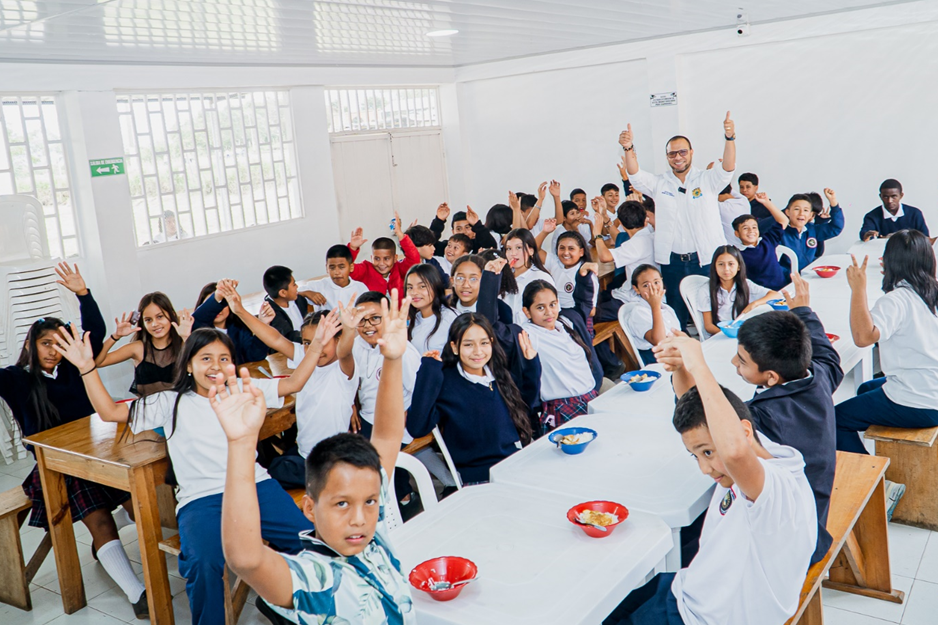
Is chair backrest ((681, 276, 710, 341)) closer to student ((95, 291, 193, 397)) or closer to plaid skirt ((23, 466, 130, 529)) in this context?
student ((95, 291, 193, 397))

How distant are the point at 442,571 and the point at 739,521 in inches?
33.7

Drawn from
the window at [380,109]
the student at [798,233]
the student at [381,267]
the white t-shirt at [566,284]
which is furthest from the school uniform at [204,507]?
the window at [380,109]

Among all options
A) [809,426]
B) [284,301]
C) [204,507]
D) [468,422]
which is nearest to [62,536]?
[204,507]

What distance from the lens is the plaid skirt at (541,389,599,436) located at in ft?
13.9

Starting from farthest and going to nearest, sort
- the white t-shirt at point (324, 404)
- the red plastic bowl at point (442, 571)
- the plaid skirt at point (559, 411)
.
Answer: the plaid skirt at point (559, 411) < the white t-shirt at point (324, 404) < the red plastic bowl at point (442, 571)

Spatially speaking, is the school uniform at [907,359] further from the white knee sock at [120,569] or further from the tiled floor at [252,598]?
the white knee sock at [120,569]

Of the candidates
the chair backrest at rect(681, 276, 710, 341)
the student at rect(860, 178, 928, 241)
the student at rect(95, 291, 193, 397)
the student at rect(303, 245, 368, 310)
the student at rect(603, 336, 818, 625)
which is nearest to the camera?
the student at rect(603, 336, 818, 625)

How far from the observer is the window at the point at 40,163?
22.3ft

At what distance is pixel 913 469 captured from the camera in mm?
3928

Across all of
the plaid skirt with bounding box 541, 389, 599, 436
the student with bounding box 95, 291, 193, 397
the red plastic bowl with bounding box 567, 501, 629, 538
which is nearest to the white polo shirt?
the plaid skirt with bounding box 541, 389, 599, 436

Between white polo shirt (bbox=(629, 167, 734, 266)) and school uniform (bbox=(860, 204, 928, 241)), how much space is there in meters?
2.34

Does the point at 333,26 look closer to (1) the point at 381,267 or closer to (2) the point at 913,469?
(1) the point at 381,267

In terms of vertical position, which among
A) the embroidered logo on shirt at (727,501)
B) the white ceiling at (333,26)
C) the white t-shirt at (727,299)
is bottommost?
the white t-shirt at (727,299)

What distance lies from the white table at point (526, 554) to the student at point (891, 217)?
6.40 meters
